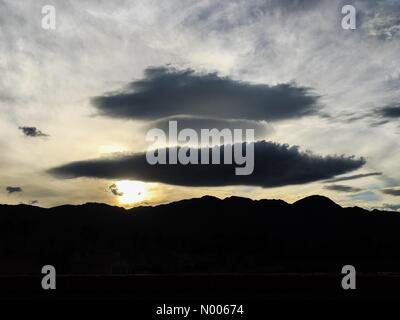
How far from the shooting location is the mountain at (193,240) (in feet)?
350

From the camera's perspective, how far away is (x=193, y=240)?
140 m

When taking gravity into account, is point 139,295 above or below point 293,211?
below

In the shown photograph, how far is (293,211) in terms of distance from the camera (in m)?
197

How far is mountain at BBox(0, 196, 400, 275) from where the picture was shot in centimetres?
10662

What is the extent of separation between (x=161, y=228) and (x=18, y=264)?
6471 cm

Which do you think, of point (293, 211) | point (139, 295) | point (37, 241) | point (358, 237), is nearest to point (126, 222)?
point (37, 241)

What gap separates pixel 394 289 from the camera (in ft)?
106
